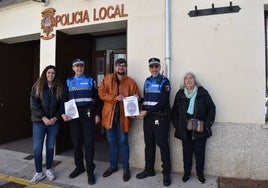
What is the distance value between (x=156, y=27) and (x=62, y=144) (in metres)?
3.29

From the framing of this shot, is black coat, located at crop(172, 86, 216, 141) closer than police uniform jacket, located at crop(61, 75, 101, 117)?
Yes

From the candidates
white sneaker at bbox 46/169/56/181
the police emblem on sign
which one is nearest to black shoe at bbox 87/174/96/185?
white sneaker at bbox 46/169/56/181

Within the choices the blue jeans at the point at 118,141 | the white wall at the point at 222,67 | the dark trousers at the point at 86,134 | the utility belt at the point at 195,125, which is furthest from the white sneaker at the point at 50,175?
the utility belt at the point at 195,125

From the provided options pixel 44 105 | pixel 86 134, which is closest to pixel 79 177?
pixel 86 134

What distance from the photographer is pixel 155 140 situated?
4.10m

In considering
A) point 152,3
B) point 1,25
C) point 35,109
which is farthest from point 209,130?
point 1,25

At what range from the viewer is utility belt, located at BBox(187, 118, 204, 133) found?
3.78 m

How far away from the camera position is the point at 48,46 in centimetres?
538

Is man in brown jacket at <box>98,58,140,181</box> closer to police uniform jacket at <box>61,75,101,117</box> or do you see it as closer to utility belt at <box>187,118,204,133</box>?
police uniform jacket at <box>61,75,101,117</box>

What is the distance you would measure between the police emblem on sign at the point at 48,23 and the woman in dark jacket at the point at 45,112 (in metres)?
1.62

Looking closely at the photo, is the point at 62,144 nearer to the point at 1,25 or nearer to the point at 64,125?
the point at 64,125

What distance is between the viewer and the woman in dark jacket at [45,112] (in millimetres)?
4008

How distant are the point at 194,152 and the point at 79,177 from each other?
78.9 inches

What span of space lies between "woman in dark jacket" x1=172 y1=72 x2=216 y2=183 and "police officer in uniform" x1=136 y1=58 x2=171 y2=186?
0.23 meters
